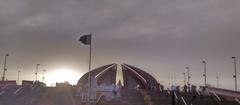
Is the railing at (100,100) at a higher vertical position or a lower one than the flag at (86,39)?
lower

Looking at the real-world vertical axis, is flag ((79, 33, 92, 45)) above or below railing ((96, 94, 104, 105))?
above

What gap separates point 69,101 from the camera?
43.4 metres

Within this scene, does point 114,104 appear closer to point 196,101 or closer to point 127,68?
point 196,101

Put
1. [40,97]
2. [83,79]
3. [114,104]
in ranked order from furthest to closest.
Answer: [83,79] → [40,97] → [114,104]

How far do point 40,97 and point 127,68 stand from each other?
42.6 metres

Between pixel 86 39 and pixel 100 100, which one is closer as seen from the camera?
pixel 86 39

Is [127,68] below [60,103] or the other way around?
the other way around

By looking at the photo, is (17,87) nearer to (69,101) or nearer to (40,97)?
(40,97)

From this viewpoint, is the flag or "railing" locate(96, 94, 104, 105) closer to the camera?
the flag

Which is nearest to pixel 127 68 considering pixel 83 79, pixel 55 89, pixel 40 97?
pixel 83 79

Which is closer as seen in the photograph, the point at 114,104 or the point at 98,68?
the point at 114,104

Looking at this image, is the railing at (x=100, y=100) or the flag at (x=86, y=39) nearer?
the flag at (x=86, y=39)

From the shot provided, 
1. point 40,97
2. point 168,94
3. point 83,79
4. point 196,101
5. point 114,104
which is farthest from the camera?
point 83,79

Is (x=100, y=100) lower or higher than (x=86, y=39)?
lower
